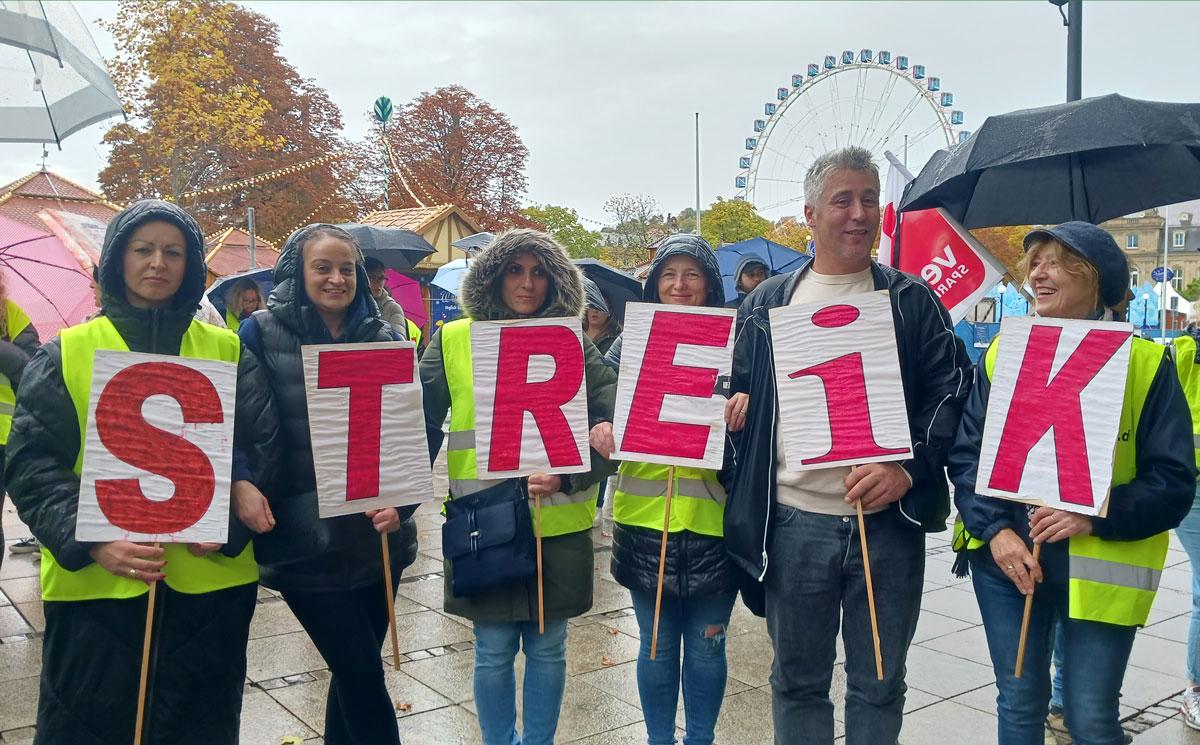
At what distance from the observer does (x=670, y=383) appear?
3.38 meters

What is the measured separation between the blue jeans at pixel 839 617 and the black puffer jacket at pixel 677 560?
302 mm

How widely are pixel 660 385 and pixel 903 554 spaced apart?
97 centimetres

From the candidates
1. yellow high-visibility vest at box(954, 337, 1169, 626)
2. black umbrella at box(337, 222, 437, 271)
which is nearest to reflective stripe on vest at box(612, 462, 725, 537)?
yellow high-visibility vest at box(954, 337, 1169, 626)

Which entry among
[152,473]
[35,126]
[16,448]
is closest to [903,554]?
[152,473]

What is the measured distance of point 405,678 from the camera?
4504 millimetres

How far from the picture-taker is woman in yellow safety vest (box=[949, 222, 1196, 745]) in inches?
106

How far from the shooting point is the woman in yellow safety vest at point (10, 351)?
471 centimetres

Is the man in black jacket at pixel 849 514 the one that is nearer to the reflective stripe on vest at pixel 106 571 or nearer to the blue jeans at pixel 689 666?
the blue jeans at pixel 689 666

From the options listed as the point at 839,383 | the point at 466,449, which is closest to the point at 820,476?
the point at 839,383

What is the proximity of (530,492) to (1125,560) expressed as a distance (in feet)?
5.94

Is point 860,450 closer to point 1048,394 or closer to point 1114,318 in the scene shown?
point 1048,394

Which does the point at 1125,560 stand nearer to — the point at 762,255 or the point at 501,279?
the point at 501,279

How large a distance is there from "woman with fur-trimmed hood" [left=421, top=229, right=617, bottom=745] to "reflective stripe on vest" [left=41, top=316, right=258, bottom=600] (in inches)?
29.7

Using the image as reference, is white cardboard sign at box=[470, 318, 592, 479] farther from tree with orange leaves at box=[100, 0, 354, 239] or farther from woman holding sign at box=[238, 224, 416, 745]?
tree with orange leaves at box=[100, 0, 354, 239]
